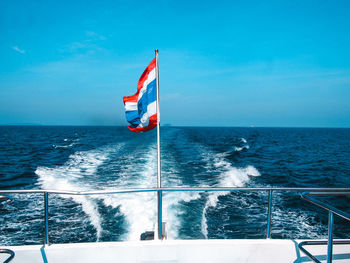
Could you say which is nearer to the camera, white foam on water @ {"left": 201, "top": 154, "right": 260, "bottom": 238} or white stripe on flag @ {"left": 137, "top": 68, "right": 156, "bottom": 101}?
white stripe on flag @ {"left": 137, "top": 68, "right": 156, "bottom": 101}

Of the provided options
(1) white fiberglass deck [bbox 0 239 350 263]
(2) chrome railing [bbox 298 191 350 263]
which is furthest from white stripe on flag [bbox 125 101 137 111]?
(2) chrome railing [bbox 298 191 350 263]

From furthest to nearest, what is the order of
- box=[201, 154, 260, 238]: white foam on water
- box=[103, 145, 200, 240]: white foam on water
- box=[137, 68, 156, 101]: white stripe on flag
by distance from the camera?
box=[201, 154, 260, 238]: white foam on water → box=[103, 145, 200, 240]: white foam on water → box=[137, 68, 156, 101]: white stripe on flag

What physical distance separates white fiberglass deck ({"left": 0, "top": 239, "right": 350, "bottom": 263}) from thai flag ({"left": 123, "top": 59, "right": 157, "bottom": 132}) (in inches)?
75.2

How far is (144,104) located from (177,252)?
7.95ft

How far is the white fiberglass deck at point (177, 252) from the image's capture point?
250 cm

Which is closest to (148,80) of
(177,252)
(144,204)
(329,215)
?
(177,252)

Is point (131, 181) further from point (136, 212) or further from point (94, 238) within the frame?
point (94, 238)

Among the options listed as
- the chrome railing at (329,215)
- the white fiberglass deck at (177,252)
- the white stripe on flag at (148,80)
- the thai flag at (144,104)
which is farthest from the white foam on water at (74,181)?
the chrome railing at (329,215)

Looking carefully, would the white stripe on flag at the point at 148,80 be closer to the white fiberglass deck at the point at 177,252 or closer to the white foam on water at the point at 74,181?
the white fiberglass deck at the point at 177,252

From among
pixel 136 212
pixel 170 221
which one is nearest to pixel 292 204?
pixel 170 221

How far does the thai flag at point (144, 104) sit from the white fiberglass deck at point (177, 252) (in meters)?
1.91

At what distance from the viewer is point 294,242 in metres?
2.64

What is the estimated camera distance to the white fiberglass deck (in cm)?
250

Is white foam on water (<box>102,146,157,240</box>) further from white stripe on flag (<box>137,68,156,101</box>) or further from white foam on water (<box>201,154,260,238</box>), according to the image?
white stripe on flag (<box>137,68,156,101</box>)
